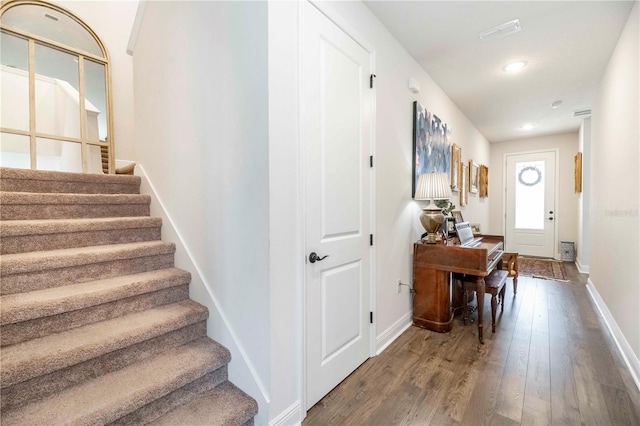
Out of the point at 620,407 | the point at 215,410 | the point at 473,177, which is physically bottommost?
the point at 620,407

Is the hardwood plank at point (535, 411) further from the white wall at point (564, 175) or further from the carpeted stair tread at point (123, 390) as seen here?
the white wall at point (564, 175)

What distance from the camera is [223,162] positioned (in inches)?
62.7

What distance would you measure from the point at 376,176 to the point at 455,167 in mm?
2342

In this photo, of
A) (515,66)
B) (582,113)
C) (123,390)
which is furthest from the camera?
(582,113)

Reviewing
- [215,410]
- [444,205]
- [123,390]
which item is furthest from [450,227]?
[123,390]

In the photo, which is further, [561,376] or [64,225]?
[561,376]

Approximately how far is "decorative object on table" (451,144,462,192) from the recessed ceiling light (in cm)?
108

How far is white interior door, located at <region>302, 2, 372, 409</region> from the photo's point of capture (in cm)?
163

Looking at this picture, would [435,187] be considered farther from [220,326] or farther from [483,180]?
[483,180]

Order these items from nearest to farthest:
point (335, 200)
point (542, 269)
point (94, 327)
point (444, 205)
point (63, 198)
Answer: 1. point (94, 327)
2. point (335, 200)
3. point (63, 198)
4. point (444, 205)
5. point (542, 269)

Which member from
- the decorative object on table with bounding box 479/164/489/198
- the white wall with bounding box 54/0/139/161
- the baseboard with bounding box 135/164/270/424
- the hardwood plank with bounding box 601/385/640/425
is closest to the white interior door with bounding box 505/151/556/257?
the decorative object on table with bounding box 479/164/489/198

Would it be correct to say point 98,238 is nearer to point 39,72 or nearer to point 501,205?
point 39,72

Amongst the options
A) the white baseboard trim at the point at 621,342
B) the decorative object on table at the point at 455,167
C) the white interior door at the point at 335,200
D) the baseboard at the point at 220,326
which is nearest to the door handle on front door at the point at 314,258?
the white interior door at the point at 335,200

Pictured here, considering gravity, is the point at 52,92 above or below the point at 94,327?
above
